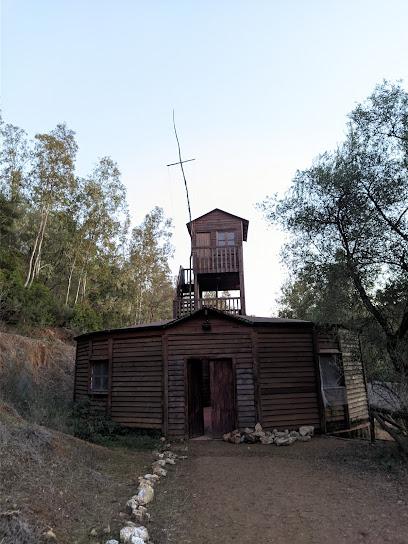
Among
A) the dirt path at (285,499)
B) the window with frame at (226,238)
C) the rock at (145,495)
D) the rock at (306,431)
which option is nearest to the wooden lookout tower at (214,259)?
the window with frame at (226,238)

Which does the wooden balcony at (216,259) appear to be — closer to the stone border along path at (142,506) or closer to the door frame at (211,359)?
the door frame at (211,359)

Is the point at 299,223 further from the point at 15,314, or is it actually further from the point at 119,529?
the point at 15,314

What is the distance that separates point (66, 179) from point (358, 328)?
19255mm

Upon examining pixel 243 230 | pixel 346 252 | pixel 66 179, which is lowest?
pixel 346 252

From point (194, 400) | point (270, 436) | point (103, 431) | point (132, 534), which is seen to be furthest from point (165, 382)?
point (132, 534)

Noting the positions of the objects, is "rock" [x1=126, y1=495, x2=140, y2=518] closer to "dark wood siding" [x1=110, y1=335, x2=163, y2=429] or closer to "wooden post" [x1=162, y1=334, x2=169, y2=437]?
"wooden post" [x1=162, y1=334, x2=169, y2=437]

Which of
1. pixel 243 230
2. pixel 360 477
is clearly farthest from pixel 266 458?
pixel 243 230

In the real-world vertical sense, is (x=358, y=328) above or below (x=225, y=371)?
above

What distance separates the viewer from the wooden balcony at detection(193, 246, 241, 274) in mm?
17891

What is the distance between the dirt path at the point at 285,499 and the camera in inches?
165

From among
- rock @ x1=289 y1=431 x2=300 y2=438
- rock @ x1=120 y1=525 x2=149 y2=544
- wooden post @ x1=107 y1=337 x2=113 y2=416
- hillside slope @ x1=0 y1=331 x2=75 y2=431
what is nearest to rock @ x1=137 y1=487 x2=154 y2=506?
rock @ x1=120 y1=525 x2=149 y2=544

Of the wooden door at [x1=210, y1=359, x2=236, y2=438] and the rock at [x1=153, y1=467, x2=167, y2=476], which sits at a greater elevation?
the wooden door at [x1=210, y1=359, x2=236, y2=438]

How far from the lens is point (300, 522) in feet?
14.7

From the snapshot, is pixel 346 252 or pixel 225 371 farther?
pixel 225 371
